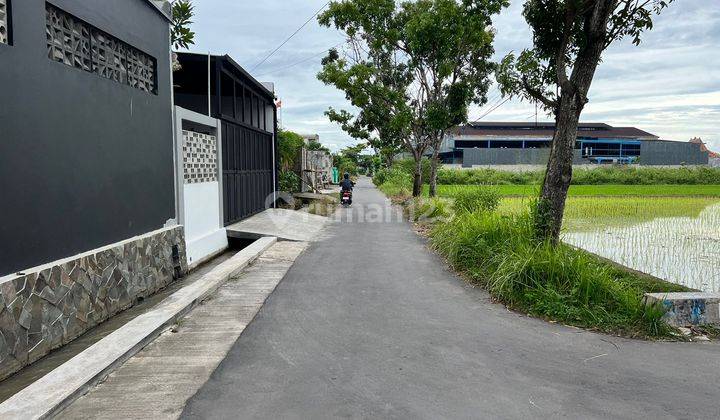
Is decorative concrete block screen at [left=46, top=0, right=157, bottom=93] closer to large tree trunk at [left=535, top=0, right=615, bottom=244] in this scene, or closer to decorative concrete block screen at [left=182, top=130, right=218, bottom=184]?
decorative concrete block screen at [left=182, top=130, right=218, bottom=184]

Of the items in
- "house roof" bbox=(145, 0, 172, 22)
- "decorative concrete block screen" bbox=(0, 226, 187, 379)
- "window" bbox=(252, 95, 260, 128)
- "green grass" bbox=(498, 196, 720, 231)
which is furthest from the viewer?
"window" bbox=(252, 95, 260, 128)

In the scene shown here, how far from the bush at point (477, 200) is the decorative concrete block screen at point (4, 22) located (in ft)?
33.1

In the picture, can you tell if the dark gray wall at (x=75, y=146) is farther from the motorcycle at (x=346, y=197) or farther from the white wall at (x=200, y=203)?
the motorcycle at (x=346, y=197)

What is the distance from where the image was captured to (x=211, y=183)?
1158 cm

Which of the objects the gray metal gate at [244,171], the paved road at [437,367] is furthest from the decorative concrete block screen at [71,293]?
the gray metal gate at [244,171]

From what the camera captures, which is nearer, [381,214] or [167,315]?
[167,315]

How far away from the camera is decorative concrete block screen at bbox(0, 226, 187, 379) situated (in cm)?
463

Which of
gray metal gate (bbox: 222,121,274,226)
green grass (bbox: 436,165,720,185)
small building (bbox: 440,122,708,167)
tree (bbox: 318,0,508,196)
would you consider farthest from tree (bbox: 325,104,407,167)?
small building (bbox: 440,122,708,167)

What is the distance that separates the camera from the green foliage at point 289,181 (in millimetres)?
21891

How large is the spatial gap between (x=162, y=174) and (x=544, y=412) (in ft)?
24.0

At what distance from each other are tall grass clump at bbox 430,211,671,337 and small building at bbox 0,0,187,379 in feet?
16.8

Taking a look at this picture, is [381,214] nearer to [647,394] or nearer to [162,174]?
[162,174]

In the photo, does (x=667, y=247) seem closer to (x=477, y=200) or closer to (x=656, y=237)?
(x=656, y=237)

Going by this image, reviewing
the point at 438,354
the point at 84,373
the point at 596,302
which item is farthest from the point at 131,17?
the point at 596,302
